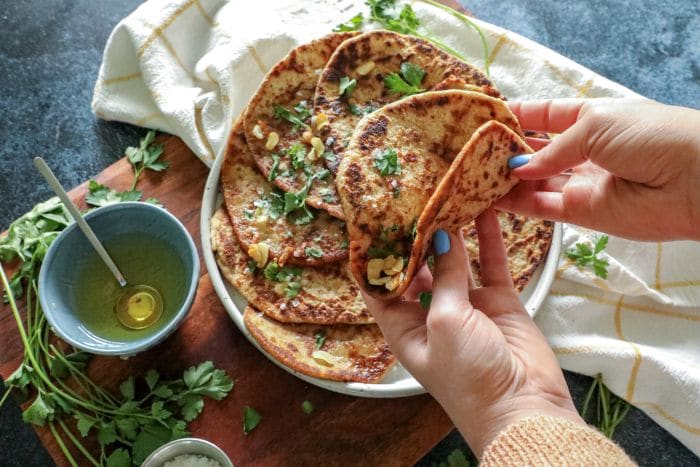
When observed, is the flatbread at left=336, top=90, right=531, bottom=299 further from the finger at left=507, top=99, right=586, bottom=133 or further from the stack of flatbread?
the finger at left=507, top=99, right=586, bottom=133

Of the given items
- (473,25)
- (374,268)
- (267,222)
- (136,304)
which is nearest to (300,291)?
(267,222)

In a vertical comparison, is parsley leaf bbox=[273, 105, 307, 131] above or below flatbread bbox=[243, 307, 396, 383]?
above

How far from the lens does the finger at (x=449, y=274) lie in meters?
1.94

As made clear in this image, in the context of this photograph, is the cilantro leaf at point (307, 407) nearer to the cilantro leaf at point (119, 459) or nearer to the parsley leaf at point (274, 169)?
the cilantro leaf at point (119, 459)

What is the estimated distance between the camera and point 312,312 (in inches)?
96.9

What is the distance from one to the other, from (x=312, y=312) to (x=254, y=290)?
0.82ft

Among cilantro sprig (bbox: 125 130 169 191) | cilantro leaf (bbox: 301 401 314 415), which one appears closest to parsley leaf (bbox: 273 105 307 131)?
cilantro sprig (bbox: 125 130 169 191)

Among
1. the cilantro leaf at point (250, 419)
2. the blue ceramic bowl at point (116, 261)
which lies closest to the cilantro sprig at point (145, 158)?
the blue ceramic bowl at point (116, 261)

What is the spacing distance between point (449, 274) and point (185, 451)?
1.18 meters

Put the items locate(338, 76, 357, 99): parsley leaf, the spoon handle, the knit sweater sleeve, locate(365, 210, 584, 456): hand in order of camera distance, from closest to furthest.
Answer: the knit sweater sleeve < locate(365, 210, 584, 456): hand < the spoon handle < locate(338, 76, 357, 99): parsley leaf

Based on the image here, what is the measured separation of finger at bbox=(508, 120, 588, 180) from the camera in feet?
6.97

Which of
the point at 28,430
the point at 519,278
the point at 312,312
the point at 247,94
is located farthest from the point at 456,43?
the point at 28,430

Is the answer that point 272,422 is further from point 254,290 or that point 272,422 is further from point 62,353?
point 62,353

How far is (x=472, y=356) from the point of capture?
1.89 metres
